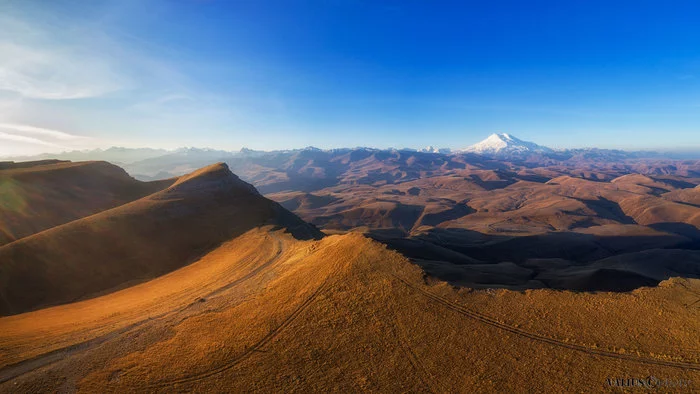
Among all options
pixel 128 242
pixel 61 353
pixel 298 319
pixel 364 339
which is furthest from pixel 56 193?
pixel 364 339

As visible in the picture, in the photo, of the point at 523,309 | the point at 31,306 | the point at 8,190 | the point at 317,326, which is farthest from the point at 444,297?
the point at 8,190

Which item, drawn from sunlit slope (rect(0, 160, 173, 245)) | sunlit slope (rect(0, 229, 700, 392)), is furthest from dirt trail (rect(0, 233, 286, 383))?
sunlit slope (rect(0, 160, 173, 245))

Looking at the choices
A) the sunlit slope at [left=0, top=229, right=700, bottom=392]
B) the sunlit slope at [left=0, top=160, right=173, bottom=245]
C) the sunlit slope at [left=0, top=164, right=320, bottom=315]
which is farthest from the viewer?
the sunlit slope at [left=0, top=160, right=173, bottom=245]

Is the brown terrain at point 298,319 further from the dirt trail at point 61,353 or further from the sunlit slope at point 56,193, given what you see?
the sunlit slope at point 56,193

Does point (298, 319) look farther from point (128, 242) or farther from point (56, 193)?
point (56, 193)

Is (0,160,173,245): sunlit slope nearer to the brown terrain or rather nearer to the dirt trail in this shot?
the brown terrain

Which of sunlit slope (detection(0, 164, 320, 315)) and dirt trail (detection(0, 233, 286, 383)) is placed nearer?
dirt trail (detection(0, 233, 286, 383))

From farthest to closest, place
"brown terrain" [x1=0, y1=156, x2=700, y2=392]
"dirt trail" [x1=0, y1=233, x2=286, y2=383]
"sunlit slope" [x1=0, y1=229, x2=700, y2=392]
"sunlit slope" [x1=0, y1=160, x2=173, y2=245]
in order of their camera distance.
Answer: "sunlit slope" [x1=0, y1=160, x2=173, y2=245], "dirt trail" [x1=0, y1=233, x2=286, y2=383], "brown terrain" [x1=0, y1=156, x2=700, y2=392], "sunlit slope" [x1=0, y1=229, x2=700, y2=392]
